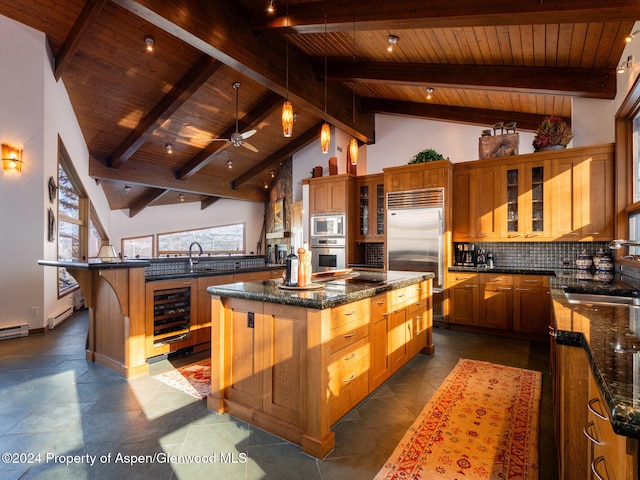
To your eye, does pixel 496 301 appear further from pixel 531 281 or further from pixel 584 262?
pixel 584 262

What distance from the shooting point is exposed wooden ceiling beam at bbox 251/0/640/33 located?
259cm

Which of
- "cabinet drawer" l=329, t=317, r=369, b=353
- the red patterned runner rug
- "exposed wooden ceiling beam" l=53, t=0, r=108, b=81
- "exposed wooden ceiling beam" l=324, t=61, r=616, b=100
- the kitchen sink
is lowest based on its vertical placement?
the red patterned runner rug

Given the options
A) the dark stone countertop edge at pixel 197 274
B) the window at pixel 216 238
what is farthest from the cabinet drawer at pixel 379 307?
the window at pixel 216 238

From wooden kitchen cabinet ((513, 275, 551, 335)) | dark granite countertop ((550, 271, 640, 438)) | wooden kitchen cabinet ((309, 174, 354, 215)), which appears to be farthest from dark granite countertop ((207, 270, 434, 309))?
wooden kitchen cabinet ((309, 174, 354, 215))

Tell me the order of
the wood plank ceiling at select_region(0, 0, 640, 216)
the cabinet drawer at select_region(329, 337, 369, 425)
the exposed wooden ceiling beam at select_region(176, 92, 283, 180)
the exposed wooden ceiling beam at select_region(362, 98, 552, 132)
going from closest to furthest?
1. the cabinet drawer at select_region(329, 337, 369, 425)
2. the wood plank ceiling at select_region(0, 0, 640, 216)
3. the exposed wooden ceiling beam at select_region(362, 98, 552, 132)
4. the exposed wooden ceiling beam at select_region(176, 92, 283, 180)

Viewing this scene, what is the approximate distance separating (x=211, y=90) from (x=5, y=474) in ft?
19.1

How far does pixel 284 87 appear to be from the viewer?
4805 mm

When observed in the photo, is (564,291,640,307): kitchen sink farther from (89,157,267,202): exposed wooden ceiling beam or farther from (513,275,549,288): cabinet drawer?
(89,157,267,202): exposed wooden ceiling beam

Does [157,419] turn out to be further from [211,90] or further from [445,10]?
[211,90]

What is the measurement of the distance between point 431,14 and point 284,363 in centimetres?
335

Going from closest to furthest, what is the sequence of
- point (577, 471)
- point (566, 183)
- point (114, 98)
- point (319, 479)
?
1. point (577, 471)
2. point (319, 479)
3. point (566, 183)
4. point (114, 98)

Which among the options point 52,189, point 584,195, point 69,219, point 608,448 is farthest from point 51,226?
point 584,195

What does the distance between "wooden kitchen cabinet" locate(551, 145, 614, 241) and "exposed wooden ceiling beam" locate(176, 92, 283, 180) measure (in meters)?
4.86

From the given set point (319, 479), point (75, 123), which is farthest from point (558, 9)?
point (75, 123)
